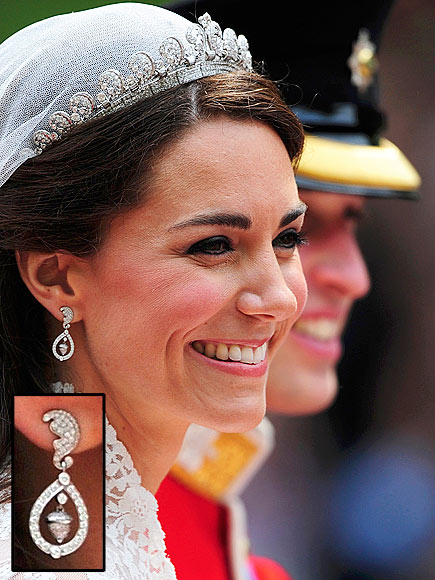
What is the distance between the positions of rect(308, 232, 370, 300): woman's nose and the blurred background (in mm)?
1185

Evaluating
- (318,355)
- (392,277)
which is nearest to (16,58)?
(318,355)

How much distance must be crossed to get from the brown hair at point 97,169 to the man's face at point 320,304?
1241 mm

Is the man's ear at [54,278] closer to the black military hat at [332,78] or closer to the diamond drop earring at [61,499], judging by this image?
the diamond drop earring at [61,499]

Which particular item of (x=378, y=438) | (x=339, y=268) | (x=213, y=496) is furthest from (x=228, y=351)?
(x=378, y=438)

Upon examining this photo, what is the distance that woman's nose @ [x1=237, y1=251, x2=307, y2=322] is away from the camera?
134 centimetres

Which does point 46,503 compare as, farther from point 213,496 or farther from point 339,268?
point 339,268

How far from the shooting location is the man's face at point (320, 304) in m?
2.63

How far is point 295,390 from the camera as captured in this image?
8.82 feet

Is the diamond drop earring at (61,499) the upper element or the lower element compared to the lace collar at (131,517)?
upper

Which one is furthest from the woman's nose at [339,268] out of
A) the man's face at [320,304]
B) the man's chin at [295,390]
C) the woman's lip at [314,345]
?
the man's chin at [295,390]

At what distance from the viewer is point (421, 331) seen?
13.1ft

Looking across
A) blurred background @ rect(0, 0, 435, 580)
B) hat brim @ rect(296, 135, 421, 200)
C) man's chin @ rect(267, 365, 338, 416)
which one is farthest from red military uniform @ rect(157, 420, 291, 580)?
blurred background @ rect(0, 0, 435, 580)

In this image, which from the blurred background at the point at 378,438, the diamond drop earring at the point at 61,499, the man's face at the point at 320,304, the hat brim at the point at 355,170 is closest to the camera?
the diamond drop earring at the point at 61,499

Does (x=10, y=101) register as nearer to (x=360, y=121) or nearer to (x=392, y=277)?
(x=360, y=121)
